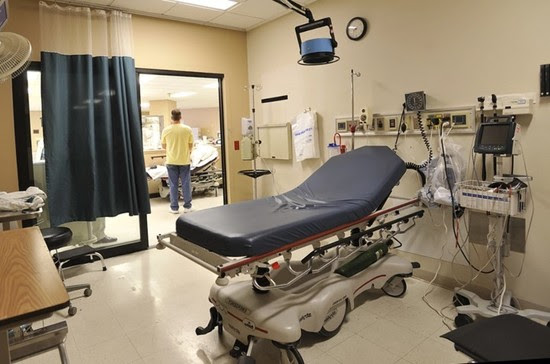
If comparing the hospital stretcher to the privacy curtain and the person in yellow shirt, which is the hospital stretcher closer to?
the privacy curtain

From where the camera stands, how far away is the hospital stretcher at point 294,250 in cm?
195

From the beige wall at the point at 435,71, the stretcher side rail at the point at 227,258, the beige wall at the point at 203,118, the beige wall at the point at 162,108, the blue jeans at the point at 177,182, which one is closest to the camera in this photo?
the stretcher side rail at the point at 227,258

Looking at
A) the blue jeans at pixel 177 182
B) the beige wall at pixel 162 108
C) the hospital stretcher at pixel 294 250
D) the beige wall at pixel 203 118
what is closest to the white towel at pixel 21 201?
the hospital stretcher at pixel 294 250

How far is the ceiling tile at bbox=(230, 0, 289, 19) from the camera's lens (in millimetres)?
3948

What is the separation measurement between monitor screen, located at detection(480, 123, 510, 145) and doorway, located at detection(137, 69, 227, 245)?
3.28 metres

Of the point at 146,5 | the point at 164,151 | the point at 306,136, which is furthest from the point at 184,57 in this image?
the point at 164,151

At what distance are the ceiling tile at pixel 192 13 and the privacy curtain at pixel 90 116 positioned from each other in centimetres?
51

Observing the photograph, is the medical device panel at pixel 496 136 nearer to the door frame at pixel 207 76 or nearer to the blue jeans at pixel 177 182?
the door frame at pixel 207 76

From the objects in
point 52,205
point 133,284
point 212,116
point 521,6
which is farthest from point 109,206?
point 212,116

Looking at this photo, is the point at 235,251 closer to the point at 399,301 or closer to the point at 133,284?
the point at 399,301

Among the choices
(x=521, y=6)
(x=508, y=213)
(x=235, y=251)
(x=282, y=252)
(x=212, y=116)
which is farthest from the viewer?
(x=212, y=116)

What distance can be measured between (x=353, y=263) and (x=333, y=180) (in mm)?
665

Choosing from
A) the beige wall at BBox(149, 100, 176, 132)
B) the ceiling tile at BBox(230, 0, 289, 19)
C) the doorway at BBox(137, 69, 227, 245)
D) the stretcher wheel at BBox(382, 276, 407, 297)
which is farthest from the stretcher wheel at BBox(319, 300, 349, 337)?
the beige wall at BBox(149, 100, 176, 132)

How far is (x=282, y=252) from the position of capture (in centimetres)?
201
